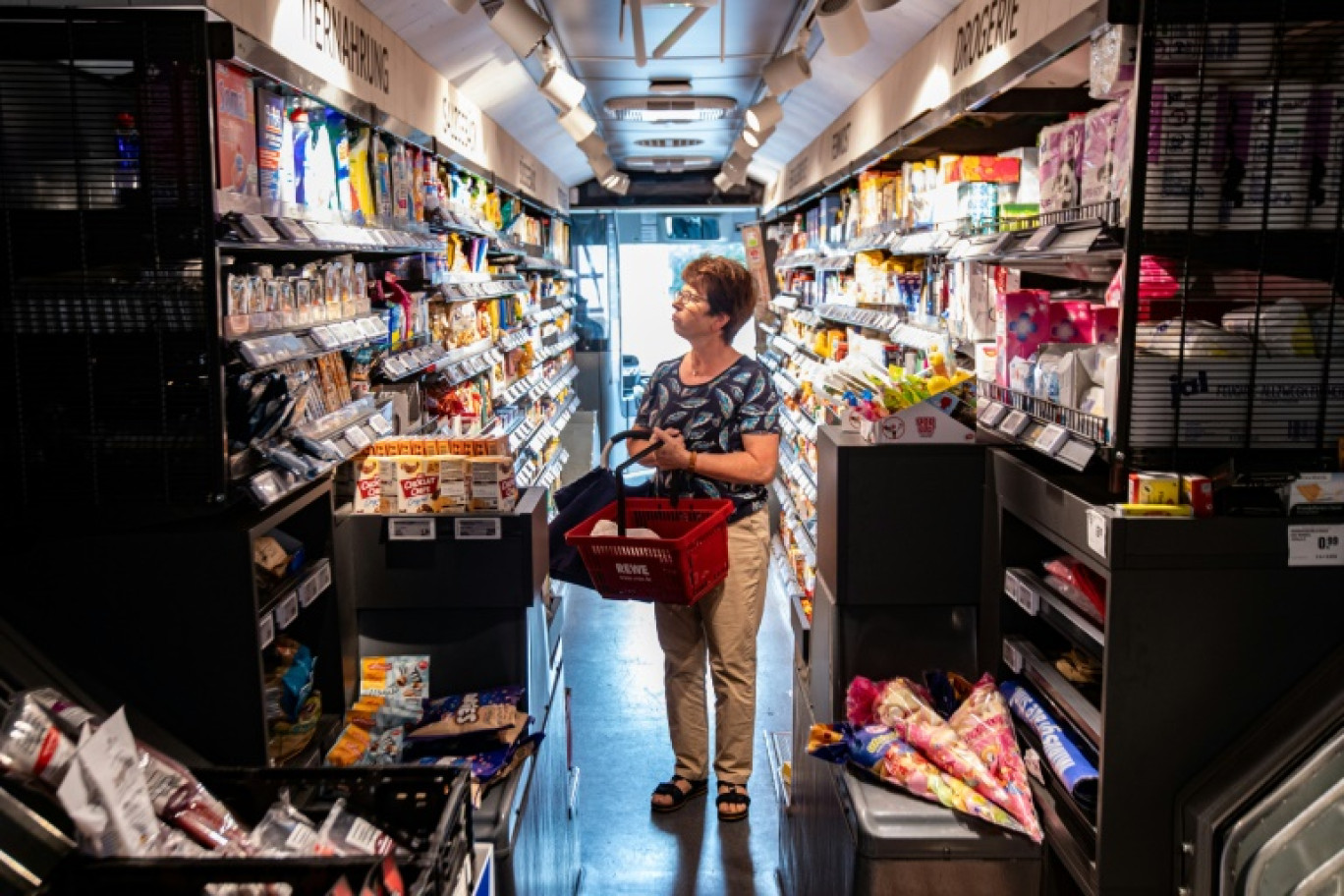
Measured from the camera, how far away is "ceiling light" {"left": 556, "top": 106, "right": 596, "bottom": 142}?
252 inches

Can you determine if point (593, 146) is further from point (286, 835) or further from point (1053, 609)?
point (286, 835)

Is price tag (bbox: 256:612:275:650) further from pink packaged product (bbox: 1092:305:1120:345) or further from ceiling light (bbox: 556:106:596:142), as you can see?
ceiling light (bbox: 556:106:596:142)

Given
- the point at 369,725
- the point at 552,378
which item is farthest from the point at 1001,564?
the point at 552,378

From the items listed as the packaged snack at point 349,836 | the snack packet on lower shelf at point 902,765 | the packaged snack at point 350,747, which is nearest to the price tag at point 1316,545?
the snack packet on lower shelf at point 902,765

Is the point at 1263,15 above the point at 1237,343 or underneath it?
above

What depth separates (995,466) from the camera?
10.1ft

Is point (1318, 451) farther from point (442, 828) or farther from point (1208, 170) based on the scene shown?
point (442, 828)

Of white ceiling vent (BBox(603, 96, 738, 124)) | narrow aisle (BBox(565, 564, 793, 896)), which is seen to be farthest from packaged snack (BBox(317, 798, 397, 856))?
white ceiling vent (BBox(603, 96, 738, 124))

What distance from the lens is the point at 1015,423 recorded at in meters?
2.81

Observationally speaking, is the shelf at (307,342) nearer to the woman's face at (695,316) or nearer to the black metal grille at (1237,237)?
the woman's face at (695,316)

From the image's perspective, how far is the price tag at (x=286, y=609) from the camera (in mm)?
2611

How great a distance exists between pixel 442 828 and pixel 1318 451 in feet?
→ 5.75

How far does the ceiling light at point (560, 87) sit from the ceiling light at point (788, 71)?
0.89 metres

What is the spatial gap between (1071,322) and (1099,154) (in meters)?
0.44
